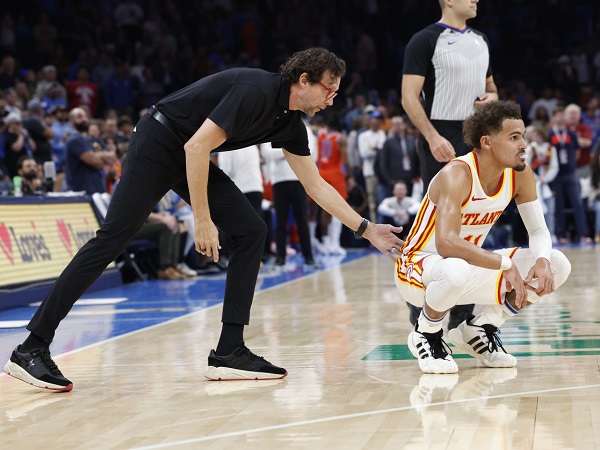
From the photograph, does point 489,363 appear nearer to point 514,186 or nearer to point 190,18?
point 514,186

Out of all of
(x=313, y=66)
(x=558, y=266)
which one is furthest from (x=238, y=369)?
(x=558, y=266)

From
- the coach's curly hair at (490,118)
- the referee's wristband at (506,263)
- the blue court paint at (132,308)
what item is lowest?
the blue court paint at (132,308)

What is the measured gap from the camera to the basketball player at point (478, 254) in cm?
476

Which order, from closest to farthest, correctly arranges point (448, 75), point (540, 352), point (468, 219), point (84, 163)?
point (468, 219) → point (540, 352) → point (448, 75) → point (84, 163)

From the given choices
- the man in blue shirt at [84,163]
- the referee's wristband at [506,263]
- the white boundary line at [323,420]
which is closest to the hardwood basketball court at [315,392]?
the white boundary line at [323,420]

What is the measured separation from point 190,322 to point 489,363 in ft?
9.34

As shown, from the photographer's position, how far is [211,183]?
4930 millimetres

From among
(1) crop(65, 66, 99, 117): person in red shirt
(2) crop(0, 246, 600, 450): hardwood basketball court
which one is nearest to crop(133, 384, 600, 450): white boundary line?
(2) crop(0, 246, 600, 450): hardwood basketball court

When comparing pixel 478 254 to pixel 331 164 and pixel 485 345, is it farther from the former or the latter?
pixel 331 164

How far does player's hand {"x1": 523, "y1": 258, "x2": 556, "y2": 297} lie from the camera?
15.5 feet

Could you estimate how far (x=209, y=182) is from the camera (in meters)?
4.93

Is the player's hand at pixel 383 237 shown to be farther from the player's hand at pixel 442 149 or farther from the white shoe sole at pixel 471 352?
the player's hand at pixel 442 149

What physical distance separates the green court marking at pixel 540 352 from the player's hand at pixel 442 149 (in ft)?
3.55

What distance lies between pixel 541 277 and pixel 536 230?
0.40m
